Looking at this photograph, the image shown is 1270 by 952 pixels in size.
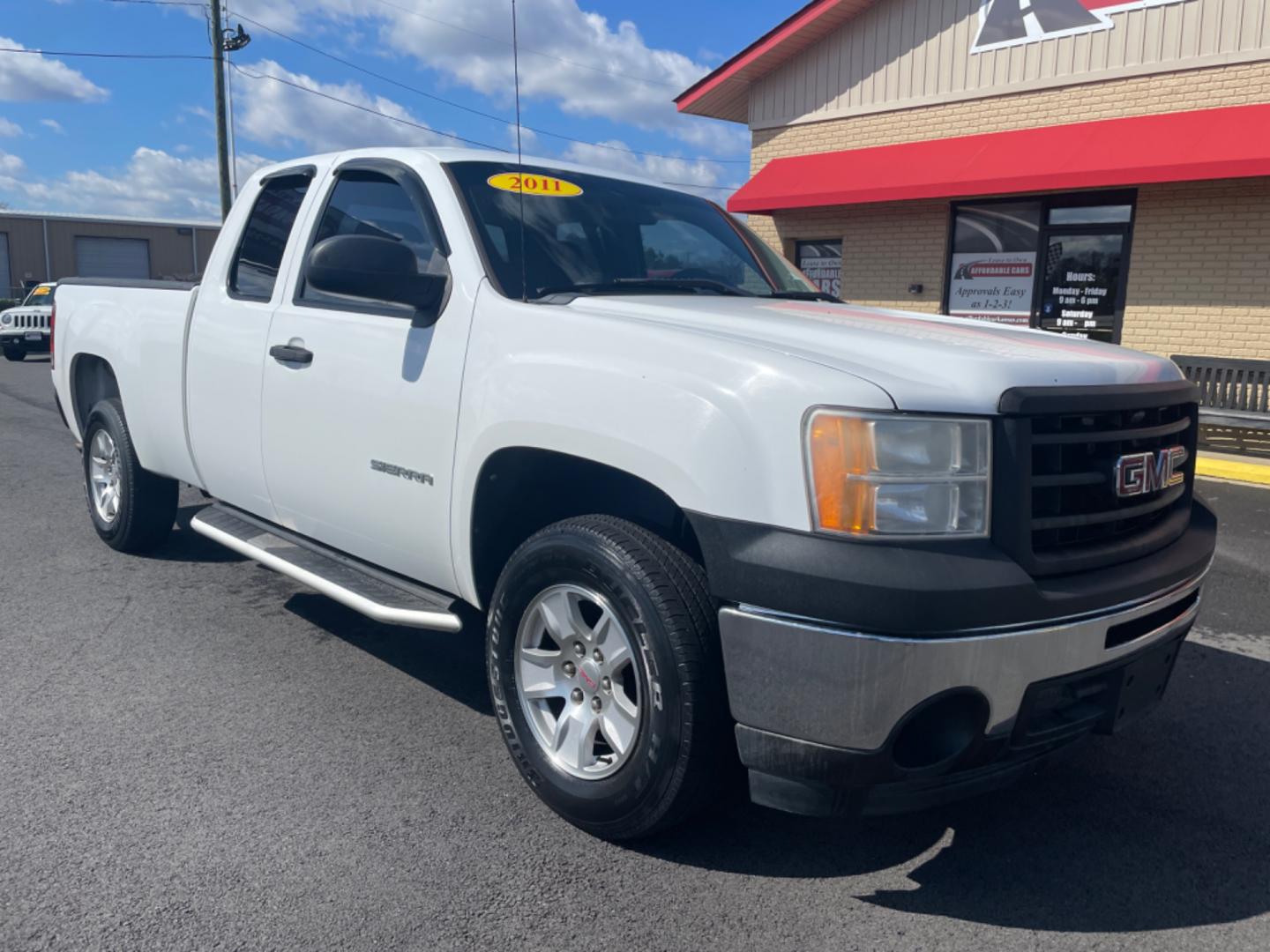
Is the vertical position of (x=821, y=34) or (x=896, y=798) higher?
(x=821, y=34)

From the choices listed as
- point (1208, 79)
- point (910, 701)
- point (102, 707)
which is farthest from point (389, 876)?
point (1208, 79)

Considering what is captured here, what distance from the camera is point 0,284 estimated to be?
1902 inches

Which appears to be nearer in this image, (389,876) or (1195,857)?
(389,876)

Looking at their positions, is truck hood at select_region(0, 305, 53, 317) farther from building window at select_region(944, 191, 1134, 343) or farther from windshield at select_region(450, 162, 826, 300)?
windshield at select_region(450, 162, 826, 300)

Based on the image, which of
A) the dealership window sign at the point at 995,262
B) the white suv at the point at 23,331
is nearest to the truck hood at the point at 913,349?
the dealership window sign at the point at 995,262

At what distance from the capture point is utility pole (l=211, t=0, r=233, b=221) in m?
24.3

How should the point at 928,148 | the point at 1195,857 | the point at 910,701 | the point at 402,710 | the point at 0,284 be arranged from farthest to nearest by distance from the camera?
the point at 0,284 → the point at 928,148 → the point at 402,710 → the point at 1195,857 → the point at 910,701

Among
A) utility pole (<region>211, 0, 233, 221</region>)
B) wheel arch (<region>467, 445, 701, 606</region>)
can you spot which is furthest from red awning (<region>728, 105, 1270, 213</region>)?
utility pole (<region>211, 0, 233, 221</region>)

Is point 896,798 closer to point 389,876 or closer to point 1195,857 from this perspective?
point 1195,857

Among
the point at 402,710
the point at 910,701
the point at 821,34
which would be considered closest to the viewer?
the point at 910,701

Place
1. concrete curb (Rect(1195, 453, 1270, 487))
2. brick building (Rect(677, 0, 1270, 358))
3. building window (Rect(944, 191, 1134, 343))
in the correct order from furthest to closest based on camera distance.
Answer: building window (Rect(944, 191, 1134, 343))
brick building (Rect(677, 0, 1270, 358))
concrete curb (Rect(1195, 453, 1270, 487))

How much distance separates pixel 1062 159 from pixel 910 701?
10766 mm

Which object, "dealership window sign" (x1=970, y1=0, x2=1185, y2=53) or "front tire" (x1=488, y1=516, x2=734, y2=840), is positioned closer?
"front tire" (x1=488, y1=516, x2=734, y2=840)

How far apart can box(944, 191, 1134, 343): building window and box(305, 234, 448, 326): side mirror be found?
34.3 feet
